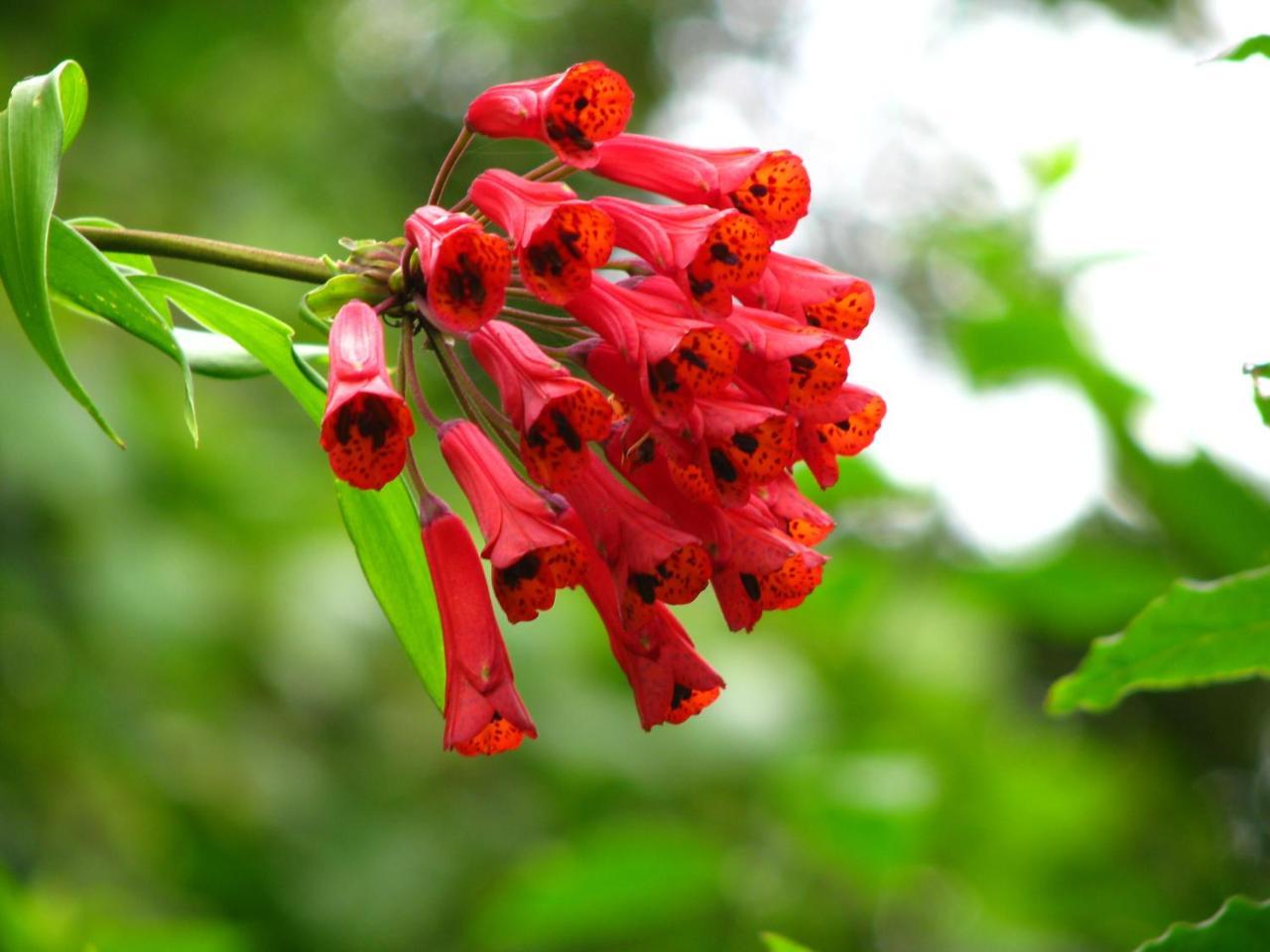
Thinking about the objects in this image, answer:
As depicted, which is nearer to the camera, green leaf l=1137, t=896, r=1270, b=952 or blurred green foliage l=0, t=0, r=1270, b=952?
green leaf l=1137, t=896, r=1270, b=952

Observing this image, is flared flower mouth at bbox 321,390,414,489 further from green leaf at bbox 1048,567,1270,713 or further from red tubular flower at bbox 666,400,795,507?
green leaf at bbox 1048,567,1270,713

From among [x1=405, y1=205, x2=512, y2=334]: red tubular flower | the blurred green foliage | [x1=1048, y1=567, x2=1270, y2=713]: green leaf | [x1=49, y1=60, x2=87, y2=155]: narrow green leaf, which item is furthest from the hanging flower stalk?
the blurred green foliage

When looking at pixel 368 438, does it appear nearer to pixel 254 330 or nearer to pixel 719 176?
pixel 254 330

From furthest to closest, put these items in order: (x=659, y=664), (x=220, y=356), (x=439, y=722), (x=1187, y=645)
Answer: (x=439, y=722)
(x=220, y=356)
(x=1187, y=645)
(x=659, y=664)

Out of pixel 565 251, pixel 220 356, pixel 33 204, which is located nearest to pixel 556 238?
pixel 565 251

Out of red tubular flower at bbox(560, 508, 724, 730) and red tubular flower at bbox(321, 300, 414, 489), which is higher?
red tubular flower at bbox(321, 300, 414, 489)
